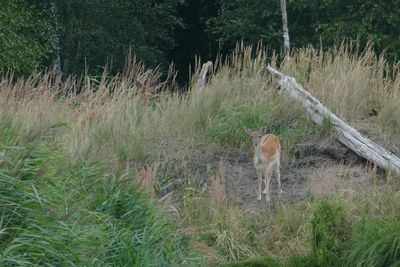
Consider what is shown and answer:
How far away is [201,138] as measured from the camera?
1520 cm

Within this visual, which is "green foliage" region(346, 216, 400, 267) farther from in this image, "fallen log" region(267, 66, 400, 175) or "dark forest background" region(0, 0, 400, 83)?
"dark forest background" region(0, 0, 400, 83)

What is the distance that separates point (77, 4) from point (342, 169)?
13.8 m

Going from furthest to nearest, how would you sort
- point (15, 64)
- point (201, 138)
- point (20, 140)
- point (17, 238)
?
point (15, 64)
point (201, 138)
point (20, 140)
point (17, 238)

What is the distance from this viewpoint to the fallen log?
14.1 meters

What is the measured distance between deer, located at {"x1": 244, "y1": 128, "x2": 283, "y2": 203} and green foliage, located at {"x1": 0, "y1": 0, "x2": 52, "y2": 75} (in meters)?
8.30

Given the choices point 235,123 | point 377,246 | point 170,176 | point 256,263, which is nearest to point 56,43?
point 235,123

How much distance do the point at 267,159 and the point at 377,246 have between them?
9.06 feet

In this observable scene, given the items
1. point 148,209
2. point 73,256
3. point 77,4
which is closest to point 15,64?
point 77,4

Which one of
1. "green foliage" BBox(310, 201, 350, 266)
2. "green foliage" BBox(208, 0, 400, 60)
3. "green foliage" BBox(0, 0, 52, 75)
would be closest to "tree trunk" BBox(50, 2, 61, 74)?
"green foliage" BBox(0, 0, 52, 75)

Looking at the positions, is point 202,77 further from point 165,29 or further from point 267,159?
point 165,29

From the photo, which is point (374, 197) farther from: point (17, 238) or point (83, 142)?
point (17, 238)

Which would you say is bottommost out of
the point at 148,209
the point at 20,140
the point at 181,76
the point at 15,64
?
the point at 181,76

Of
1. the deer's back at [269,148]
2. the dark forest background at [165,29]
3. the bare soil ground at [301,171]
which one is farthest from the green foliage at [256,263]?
the dark forest background at [165,29]

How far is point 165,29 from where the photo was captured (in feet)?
96.2
